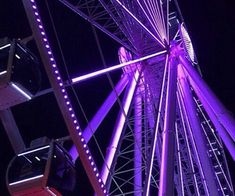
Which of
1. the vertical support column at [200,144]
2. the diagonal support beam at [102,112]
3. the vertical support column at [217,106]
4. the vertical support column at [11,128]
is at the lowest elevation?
the vertical support column at [200,144]

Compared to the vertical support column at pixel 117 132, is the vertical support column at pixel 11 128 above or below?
above

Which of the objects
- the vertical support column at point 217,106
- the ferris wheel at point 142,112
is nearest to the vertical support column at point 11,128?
the ferris wheel at point 142,112

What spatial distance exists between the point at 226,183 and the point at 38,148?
28.4ft

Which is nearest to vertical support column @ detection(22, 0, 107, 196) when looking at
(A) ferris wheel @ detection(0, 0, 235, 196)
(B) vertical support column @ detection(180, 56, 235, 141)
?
(A) ferris wheel @ detection(0, 0, 235, 196)

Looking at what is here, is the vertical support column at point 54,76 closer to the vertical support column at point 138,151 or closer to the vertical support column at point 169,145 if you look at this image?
the vertical support column at point 169,145

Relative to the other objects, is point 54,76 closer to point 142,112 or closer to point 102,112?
point 102,112

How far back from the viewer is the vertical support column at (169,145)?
19.1 ft

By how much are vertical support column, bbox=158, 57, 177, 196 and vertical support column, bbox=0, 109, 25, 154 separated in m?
1.77

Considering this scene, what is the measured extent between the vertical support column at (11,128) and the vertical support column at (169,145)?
177 cm

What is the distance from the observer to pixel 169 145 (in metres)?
6.79

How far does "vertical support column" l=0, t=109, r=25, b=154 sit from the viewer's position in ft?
17.7

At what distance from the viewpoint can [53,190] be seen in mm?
4875

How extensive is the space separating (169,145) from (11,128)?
7.88 ft

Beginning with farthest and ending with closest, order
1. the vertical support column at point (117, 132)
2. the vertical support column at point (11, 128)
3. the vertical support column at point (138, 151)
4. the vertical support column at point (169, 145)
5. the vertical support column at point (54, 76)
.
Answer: the vertical support column at point (138, 151)
the vertical support column at point (117, 132)
the vertical support column at point (169, 145)
the vertical support column at point (11, 128)
the vertical support column at point (54, 76)
